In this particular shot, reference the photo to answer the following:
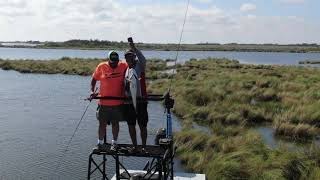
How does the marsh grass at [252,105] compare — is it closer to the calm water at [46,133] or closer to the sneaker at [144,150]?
the calm water at [46,133]

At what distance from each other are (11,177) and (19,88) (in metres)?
23.7

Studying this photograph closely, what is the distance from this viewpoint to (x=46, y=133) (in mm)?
19328

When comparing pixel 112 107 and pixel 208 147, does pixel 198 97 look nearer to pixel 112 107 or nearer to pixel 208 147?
pixel 208 147

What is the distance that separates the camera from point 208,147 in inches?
571

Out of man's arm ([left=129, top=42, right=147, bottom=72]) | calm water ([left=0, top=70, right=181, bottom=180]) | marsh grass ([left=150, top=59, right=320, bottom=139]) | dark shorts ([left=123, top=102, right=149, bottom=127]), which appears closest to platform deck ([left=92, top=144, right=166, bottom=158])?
dark shorts ([left=123, top=102, right=149, bottom=127])

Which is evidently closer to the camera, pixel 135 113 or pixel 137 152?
pixel 137 152

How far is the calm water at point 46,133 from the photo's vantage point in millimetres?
13984

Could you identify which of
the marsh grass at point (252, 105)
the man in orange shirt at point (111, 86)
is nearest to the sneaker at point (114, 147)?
the man in orange shirt at point (111, 86)

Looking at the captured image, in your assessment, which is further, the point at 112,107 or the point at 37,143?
the point at 37,143

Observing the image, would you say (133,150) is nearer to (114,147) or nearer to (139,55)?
(114,147)

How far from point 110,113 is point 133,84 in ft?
2.36

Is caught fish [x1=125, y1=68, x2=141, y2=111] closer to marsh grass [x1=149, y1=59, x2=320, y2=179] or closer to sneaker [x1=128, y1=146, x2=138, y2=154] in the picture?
sneaker [x1=128, y1=146, x2=138, y2=154]

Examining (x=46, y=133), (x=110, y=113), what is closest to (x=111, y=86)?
(x=110, y=113)

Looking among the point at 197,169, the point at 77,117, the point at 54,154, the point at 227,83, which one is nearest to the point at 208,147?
the point at 197,169
